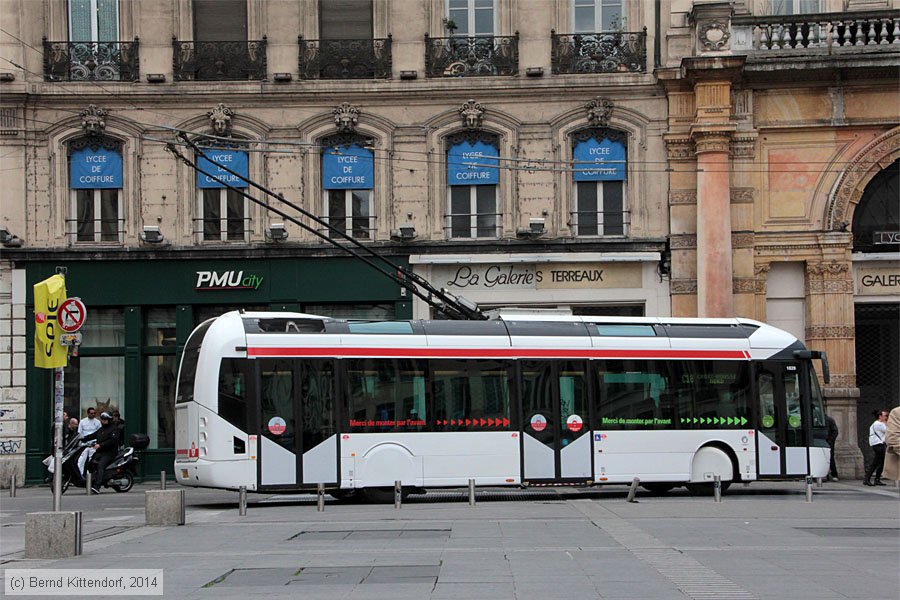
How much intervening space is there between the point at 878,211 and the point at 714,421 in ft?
29.5

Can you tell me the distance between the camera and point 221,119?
29.0 m

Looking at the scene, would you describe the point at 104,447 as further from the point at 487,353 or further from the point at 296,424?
→ the point at 487,353

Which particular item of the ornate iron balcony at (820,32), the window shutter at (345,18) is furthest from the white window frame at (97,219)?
the ornate iron balcony at (820,32)

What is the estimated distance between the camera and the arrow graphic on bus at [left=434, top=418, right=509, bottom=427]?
21.5 metres

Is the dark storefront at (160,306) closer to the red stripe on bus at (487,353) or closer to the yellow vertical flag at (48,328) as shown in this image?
the red stripe on bus at (487,353)

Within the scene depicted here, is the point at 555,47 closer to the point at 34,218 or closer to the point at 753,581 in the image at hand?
the point at 34,218

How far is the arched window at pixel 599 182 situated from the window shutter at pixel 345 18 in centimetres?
538

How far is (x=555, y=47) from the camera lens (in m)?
29.1

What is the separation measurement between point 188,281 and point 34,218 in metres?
3.75

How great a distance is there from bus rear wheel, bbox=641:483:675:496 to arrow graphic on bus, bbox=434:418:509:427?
9.58 ft

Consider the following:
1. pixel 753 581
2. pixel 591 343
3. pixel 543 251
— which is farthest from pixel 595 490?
pixel 753 581

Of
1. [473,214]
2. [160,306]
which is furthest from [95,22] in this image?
[473,214]

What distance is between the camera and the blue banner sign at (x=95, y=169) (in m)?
29.2

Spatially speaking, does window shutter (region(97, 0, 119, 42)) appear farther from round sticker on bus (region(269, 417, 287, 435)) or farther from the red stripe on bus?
round sticker on bus (region(269, 417, 287, 435))
